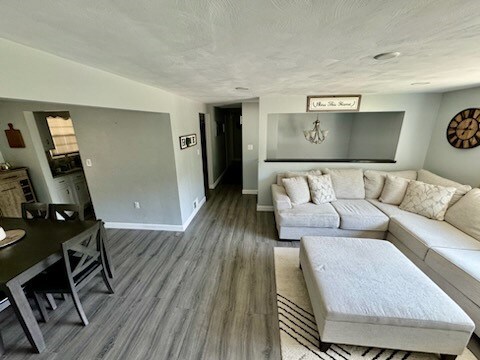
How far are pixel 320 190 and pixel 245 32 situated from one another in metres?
2.60

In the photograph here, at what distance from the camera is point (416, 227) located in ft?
7.52

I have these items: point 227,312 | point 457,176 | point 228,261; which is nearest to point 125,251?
point 228,261

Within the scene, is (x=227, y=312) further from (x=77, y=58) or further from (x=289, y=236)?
(x=77, y=58)

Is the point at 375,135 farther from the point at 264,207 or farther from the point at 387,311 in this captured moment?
the point at 387,311

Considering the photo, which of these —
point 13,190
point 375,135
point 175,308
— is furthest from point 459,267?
point 13,190

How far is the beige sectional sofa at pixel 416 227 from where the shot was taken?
1.69 metres

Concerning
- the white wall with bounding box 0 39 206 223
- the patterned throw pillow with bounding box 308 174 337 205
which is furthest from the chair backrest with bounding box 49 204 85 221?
the patterned throw pillow with bounding box 308 174 337 205

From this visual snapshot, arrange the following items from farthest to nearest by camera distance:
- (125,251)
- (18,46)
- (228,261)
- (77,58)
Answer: (125,251) → (228,261) → (77,58) → (18,46)

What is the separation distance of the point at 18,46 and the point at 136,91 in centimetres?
100

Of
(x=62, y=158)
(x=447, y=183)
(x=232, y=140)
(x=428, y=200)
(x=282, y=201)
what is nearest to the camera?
(x=428, y=200)

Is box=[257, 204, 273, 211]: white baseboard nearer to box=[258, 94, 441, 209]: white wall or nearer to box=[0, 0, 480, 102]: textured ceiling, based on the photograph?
box=[258, 94, 441, 209]: white wall

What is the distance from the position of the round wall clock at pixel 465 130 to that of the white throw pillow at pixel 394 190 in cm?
82

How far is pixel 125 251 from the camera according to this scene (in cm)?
277

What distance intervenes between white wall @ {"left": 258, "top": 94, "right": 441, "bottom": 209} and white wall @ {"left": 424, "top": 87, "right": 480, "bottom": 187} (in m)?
0.12
